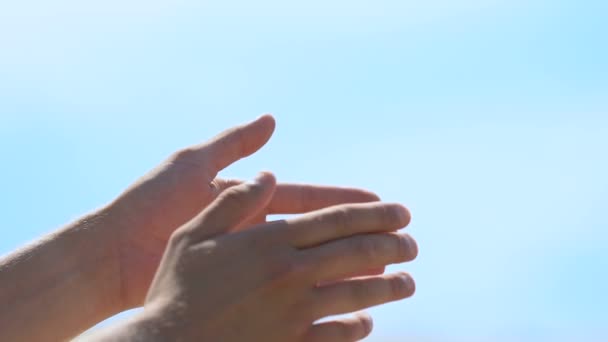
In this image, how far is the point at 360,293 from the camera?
1.66m

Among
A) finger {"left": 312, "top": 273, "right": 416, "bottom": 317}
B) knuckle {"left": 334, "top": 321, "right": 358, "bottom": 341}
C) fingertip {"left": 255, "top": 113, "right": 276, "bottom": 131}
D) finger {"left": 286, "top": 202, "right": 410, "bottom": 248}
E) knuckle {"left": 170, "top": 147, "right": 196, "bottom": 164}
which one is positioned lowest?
knuckle {"left": 334, "top": 321, "right": 358, "bottom": 341}

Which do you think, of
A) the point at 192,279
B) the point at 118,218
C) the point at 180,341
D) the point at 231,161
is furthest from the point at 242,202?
the point at 118,218

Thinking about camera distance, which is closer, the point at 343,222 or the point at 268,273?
the point at 268,273

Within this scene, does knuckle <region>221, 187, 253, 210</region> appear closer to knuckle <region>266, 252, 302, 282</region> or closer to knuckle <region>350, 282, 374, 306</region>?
knuckle <region>266, 252, 302, 282</region>

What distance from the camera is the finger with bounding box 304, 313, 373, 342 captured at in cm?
161

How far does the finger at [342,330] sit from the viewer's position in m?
1.61

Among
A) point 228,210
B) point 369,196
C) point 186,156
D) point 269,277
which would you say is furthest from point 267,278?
point 186,156

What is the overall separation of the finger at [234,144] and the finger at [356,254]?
94 centimetres

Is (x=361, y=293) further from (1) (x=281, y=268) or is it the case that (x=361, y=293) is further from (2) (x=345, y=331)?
(1) (x=281, y=268)

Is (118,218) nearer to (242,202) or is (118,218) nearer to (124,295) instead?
(124,295)

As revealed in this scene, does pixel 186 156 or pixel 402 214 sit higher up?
pixel 186 156

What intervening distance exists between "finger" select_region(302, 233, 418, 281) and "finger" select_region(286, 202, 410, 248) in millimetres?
20

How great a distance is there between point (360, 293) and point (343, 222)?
168 mm

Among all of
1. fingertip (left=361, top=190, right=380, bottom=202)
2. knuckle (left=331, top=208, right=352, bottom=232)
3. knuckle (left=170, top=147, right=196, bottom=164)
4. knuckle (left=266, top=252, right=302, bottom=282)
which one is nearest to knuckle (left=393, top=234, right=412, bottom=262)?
knuckle (left=331, top=208, right=352, bottom=232)
